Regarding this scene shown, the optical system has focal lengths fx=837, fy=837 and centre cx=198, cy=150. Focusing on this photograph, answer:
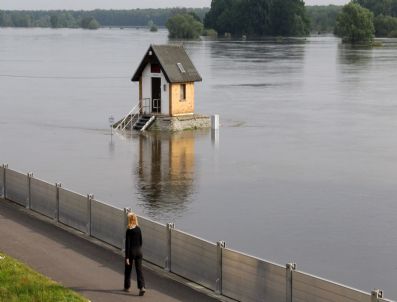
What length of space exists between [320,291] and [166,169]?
2602 cm

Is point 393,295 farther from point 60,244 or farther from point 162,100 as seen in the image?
point 162,100

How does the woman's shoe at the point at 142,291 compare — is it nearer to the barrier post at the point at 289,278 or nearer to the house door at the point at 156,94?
the barrier post at the point at 289,278

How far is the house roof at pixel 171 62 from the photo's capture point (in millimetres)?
57250

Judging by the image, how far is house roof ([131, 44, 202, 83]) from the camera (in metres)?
57.2

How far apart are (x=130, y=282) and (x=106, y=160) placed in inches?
1046

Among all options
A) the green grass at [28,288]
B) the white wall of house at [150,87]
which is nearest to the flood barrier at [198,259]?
the green grass at [28,288]

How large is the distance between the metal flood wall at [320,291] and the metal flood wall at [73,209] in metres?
8.71

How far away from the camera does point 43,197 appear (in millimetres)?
26312

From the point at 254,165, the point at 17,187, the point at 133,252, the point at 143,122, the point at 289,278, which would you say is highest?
the point at 133,252

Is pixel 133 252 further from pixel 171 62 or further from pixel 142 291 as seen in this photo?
pixel 171 62

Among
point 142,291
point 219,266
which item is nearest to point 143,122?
point 219,266

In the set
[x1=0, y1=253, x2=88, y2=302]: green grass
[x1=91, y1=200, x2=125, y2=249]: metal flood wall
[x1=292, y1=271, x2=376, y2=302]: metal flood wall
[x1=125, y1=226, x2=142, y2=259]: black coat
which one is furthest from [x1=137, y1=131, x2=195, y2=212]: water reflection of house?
[x1=292, y1=271, x2=376, y2=302]: metal flood wall

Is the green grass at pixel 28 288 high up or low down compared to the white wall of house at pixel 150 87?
down

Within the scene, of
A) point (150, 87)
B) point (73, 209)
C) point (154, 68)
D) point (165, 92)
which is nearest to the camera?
point (73, 209)
